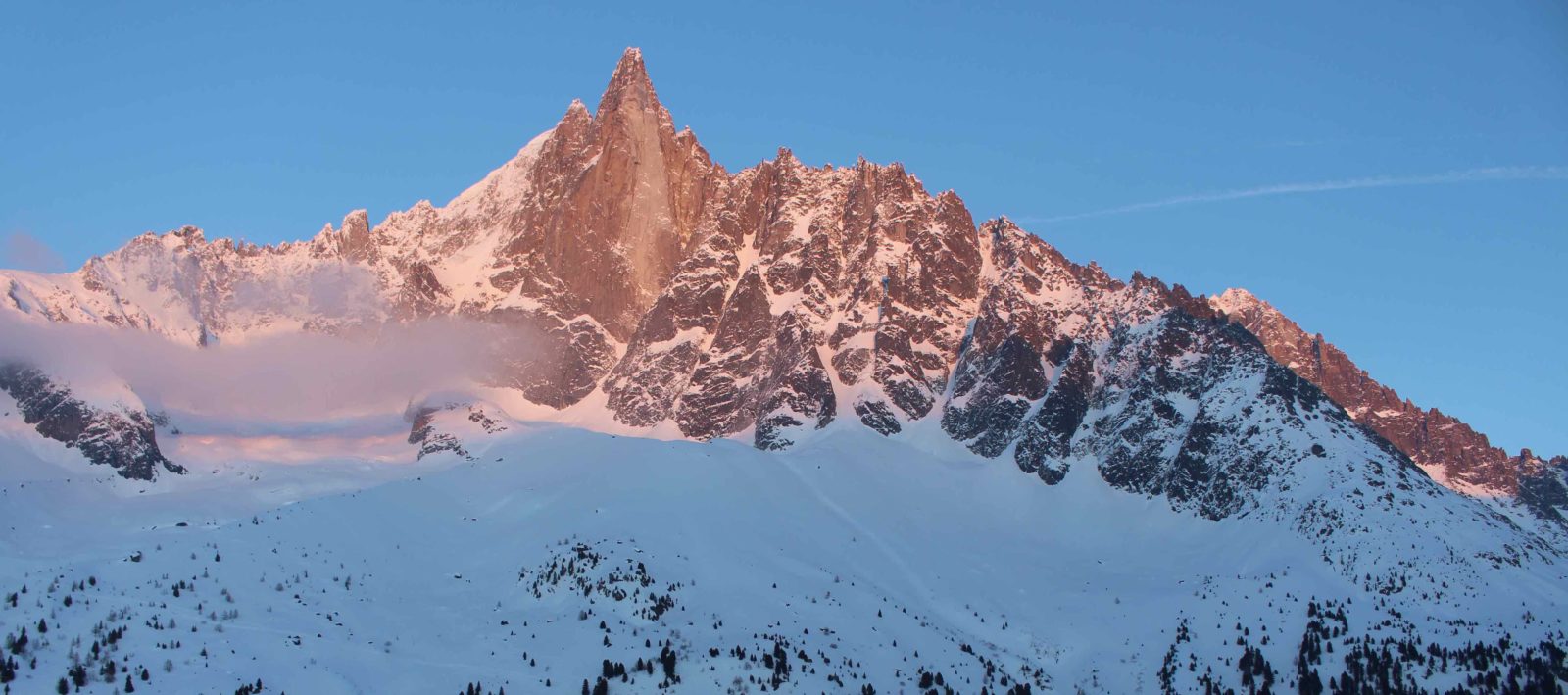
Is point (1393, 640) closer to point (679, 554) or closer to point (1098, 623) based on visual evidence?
point (1098, 623)

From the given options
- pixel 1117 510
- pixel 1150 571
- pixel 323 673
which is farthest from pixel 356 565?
pixel 1117 510

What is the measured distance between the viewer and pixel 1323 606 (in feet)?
499

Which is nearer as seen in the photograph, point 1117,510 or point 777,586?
point 777,586

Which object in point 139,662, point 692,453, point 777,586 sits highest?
point 692,453

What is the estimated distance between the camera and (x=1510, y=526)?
194m

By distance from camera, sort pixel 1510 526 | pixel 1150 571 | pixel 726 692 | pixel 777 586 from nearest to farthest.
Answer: pixel 726 692, pixel 777 586, pixel 1150 571, pixel 1510 526

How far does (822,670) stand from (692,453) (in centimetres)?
7884

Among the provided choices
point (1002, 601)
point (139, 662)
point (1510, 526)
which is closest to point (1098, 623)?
point (1002, 601)

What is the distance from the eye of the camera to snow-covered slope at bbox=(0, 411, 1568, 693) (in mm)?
Answer: 105250

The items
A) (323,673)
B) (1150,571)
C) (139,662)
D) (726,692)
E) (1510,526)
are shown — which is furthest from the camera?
(1510,526)

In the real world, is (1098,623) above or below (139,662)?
above

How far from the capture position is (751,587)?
481 feet

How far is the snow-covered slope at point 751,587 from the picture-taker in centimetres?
10525

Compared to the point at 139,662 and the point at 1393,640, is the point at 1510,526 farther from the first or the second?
the point at 139,662
